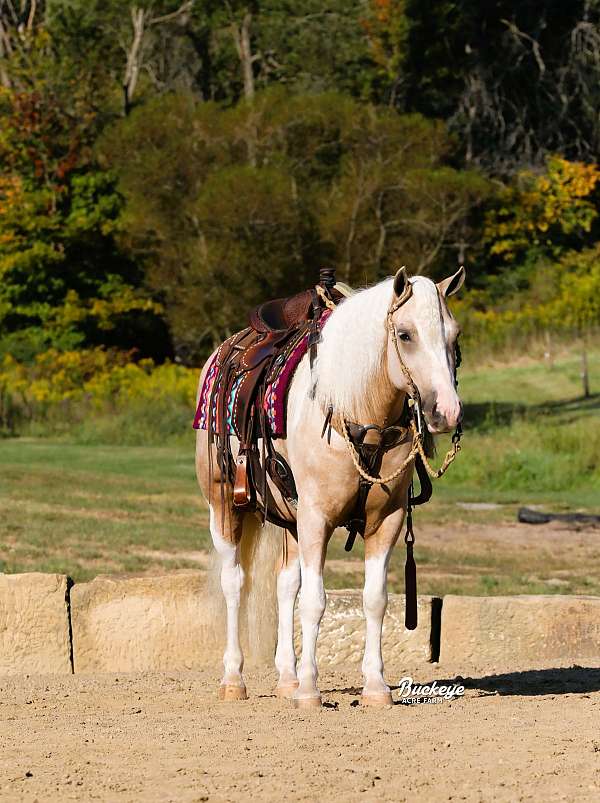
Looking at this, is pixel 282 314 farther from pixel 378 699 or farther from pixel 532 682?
pixel 532 682

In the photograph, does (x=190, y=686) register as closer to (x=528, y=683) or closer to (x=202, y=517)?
(x=528, y=683)

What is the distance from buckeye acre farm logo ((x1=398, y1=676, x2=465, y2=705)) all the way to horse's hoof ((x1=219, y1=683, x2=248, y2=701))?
82 centimetres

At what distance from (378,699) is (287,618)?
0.88m

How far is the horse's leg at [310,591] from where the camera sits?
24.6ft

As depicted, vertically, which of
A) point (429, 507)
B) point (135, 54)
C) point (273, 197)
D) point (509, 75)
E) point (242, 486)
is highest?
point (135, 54)

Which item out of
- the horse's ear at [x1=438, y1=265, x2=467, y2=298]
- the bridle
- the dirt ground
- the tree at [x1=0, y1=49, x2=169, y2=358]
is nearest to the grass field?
the dirt ground

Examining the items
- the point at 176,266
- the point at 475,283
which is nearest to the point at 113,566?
the point at 176,266

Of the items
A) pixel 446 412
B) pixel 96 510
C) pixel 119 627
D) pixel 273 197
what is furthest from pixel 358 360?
pixel 273 197

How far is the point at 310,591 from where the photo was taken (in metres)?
7.57

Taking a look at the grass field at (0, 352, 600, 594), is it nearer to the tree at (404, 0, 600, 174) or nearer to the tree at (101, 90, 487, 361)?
the tree at (101, 90, 487, 361)

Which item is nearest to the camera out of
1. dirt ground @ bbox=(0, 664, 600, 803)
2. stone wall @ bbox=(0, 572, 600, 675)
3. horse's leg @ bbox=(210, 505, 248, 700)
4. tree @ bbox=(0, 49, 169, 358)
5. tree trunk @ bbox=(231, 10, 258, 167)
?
dirt ground @ bbox=(0, 664, 600, 803)

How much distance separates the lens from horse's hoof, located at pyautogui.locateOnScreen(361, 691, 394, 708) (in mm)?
7629

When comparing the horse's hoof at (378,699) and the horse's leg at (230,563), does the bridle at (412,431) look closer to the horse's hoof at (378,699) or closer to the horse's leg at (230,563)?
the horse's hoof at (378,699)

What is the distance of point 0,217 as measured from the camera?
34.6 meters
